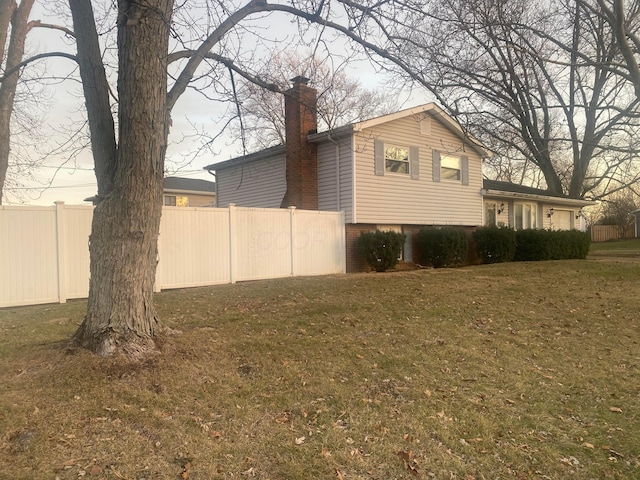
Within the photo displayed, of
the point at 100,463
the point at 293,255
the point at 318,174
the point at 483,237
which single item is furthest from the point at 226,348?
the point at 483,237

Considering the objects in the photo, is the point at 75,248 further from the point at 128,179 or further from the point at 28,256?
the point at 128,179

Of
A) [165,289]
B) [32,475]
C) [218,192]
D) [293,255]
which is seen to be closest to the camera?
[32,475]

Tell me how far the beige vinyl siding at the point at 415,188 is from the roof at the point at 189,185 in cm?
1870

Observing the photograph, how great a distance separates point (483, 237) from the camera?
17234 mm

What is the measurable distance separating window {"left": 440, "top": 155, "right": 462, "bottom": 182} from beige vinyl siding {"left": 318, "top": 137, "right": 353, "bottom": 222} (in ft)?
15.7

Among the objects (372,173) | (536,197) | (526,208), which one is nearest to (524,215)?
(526,208)

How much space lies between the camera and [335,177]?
14664mm

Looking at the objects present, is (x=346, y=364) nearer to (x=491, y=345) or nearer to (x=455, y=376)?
(x=455, y=376)

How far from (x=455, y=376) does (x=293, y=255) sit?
839 centimetres

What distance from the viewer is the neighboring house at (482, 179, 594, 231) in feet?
68.0

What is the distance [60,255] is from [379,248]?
8.58 meters

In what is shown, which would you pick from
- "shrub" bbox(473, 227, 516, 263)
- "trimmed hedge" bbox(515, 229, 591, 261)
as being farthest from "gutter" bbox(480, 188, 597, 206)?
"shrub" bbox(473, 227, 516, 263)

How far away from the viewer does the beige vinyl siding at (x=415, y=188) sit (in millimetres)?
14547

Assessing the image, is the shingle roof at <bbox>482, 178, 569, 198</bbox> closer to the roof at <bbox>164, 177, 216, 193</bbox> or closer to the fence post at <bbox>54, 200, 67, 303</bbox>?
the fence post at <bbox>54, 200, 67, 303</bbox>
